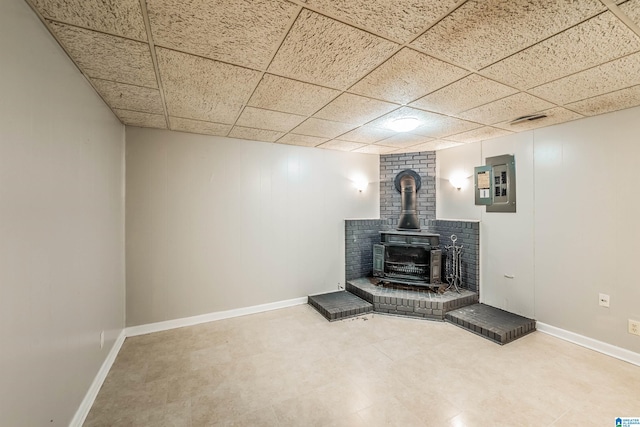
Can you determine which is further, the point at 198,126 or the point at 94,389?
the point at 198,126

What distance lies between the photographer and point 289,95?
2.35 meters

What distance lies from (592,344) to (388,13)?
3902mm

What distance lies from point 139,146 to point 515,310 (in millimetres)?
5365

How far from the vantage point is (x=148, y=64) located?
1.84m

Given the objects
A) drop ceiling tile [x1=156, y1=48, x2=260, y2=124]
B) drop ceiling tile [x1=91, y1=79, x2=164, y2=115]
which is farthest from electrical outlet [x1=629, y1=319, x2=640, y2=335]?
drop ceiling tile [x1=91, y1=79, x2=164, y2=115]

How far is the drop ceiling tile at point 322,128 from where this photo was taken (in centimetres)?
310

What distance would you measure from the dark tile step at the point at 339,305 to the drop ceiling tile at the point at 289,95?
104 inches

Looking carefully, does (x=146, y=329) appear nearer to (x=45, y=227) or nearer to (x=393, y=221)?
(x=45, y=227)

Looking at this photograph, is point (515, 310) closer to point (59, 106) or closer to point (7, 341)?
point (7, 341)

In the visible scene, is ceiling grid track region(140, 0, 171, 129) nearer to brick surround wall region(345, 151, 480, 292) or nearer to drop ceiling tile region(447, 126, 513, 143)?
brick surround wall region(345, 151, 480, 292)

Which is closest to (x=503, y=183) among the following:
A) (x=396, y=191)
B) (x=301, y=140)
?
(x=396, y=191)

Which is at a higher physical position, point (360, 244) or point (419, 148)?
point (419, 148)

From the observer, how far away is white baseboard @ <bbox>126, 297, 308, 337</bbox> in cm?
324

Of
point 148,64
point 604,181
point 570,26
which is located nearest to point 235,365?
point 148,64
